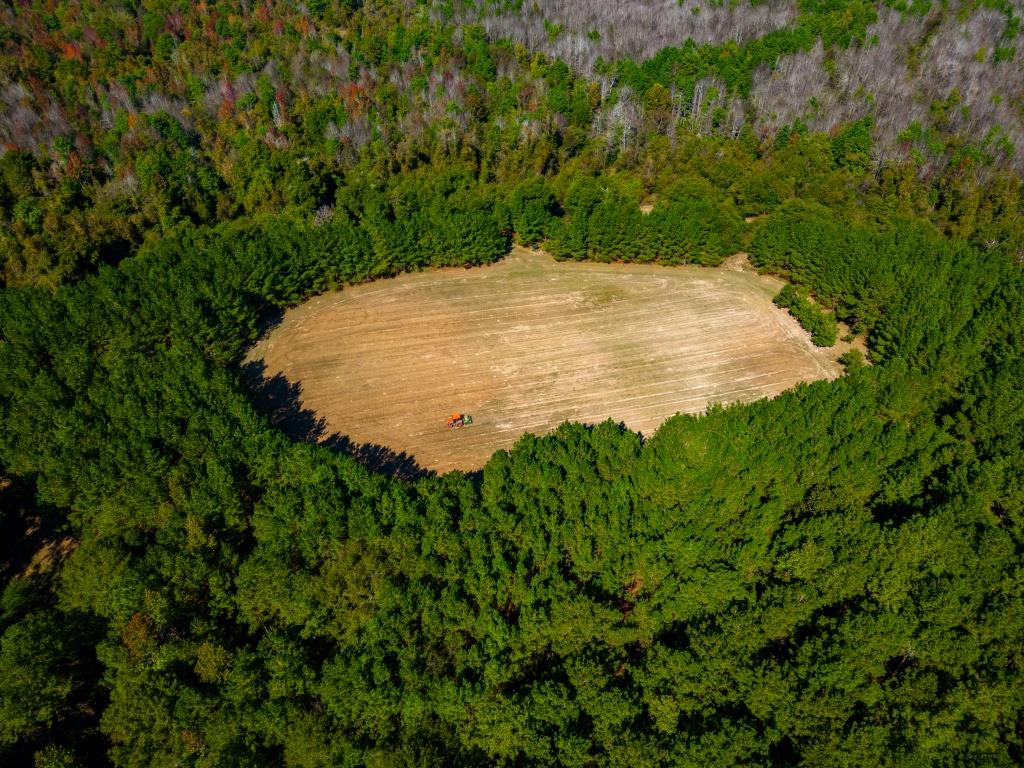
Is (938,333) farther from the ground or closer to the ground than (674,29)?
closer to the ground

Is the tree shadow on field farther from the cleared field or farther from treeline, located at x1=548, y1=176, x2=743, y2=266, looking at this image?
treeline, located at x1=548, y1=176, x2=743, y2=266

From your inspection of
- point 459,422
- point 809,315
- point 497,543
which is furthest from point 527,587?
point 809,315

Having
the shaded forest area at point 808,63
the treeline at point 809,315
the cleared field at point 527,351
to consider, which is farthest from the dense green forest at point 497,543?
the shaded forest area at point 808,63

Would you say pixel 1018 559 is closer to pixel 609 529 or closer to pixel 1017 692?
pixel 1017 692

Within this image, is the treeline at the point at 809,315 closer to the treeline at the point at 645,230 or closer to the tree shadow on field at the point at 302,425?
the treeline at the point at 645,230

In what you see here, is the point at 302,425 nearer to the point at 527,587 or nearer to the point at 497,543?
the point at 497,543

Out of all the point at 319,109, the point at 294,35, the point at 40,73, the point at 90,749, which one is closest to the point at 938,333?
the point at 90,749
